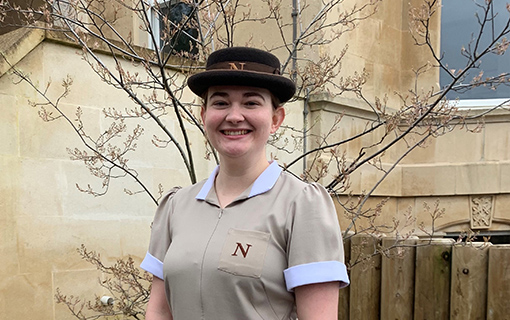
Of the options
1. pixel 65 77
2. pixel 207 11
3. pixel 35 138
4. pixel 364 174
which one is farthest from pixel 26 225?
pixel 364 174

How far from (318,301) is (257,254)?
0.22 meters

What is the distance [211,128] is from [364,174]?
3932mm

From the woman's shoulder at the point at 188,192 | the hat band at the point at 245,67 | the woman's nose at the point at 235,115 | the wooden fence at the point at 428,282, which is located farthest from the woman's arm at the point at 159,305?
the wooden fence at the point at 428,282

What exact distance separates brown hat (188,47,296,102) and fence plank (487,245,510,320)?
2094 mm

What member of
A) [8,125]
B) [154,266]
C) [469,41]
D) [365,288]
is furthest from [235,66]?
[469,41]

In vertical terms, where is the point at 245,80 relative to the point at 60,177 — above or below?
above

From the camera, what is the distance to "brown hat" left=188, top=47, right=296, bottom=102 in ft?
4.26

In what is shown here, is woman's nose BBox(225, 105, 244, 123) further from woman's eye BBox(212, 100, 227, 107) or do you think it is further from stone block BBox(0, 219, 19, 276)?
stone block BBox(0, 219, 19, 276)

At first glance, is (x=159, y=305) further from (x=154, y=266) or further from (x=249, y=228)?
(x=249, y=228)

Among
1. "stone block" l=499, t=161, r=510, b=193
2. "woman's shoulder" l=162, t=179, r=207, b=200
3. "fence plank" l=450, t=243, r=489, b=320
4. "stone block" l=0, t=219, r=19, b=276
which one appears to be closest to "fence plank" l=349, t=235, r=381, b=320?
"fence plank" l=450, t=243, r=489, b=320

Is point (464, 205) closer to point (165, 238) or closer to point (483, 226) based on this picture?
point (483, 226)

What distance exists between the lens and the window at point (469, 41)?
5.46 metres

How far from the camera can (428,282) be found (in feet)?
10.00

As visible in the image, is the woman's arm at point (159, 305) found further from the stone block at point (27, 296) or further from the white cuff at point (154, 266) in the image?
the stone block at point (27, 296)
